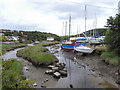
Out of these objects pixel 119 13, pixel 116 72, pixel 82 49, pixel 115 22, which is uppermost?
pixel 119 13

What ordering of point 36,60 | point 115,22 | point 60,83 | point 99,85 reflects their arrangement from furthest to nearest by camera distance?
point 36,60, point 115,22, point 60,83, point 99,85

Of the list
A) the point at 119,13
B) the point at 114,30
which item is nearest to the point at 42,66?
the point at 114,30

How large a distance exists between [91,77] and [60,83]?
3654mm

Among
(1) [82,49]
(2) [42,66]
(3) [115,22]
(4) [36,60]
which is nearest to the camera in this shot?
(3) [115,22]

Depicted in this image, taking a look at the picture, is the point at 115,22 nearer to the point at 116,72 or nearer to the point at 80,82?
the point at 116,72

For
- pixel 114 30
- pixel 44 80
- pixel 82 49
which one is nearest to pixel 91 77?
pixel 44 80

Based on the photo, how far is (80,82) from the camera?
9.30 m

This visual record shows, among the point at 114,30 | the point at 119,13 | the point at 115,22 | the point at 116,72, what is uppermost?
the point at 119,13

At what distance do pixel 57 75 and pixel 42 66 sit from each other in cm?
459

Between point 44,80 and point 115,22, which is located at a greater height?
point 115,22

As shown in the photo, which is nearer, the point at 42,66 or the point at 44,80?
the point at 44,80

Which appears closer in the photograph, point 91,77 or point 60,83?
point 60,83

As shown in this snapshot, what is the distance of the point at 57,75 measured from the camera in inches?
411

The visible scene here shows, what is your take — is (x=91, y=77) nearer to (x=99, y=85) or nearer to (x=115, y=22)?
(x=99, y=85)
